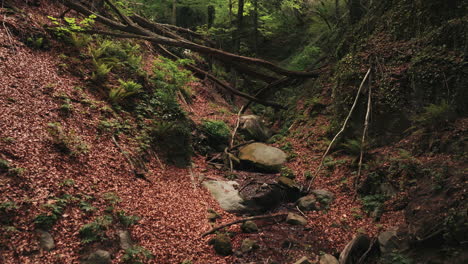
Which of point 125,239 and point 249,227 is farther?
point 249,227

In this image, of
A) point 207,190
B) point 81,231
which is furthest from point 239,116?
point 81,231

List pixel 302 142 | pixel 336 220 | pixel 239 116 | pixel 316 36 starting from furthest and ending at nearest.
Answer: pixel 316 36 < pixel 239 116 < pixel 302 142 < pixel 336 220

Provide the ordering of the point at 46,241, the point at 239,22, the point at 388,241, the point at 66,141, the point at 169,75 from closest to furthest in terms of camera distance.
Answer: the point at 46,241, the point at 388,241, the point at 66,141, the point at 169,75, the point at 239,22

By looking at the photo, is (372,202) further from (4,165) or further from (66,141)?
(4,165)

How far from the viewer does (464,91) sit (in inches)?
253

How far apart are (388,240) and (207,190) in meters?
5.03

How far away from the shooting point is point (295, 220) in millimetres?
7059

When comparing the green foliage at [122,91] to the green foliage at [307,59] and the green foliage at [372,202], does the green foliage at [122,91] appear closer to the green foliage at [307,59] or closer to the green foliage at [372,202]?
the green foliage at [372,202]

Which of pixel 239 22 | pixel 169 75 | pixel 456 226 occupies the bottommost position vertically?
pixel 456 226

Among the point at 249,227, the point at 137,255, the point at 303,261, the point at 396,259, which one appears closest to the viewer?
the point at 396,259

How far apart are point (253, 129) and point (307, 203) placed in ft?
19.5

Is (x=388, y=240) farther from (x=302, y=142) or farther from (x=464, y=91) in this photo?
(x=302, y=142)

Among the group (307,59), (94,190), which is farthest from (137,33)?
(307,59)

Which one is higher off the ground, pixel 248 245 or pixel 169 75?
pixel 169 75
